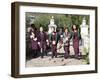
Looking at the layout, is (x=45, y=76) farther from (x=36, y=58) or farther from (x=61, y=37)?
(x=61, y=37)

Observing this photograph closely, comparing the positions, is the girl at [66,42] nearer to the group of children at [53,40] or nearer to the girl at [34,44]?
the group of children at [53,40]

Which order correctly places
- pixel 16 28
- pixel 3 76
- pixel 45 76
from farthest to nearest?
pixel 45 76 → pixel 16 28 → pixel 3 76

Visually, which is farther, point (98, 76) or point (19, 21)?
point (98, 76)

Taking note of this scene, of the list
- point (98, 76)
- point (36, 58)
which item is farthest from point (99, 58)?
point (36, 58)

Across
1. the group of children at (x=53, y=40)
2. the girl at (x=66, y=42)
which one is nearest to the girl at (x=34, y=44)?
the group of children at (x=53, y=40)

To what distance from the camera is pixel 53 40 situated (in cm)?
190

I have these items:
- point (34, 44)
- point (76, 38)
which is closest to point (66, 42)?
point (76, 38)

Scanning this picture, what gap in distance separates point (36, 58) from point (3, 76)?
0.44 meters

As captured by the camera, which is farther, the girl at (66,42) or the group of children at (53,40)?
the girl at (66,42)

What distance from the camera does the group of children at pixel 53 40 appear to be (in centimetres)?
183

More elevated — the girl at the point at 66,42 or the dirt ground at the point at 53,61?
the girl at the point at 66,42

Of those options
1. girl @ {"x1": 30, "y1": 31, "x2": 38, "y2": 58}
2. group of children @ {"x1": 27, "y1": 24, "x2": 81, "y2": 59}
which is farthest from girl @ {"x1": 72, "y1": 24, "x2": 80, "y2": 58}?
girl @ {"x1": 30, "y1": 31, "x2": 38, "y2": 58}

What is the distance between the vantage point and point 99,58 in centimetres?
211

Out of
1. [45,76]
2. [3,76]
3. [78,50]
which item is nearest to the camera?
[3,76]
